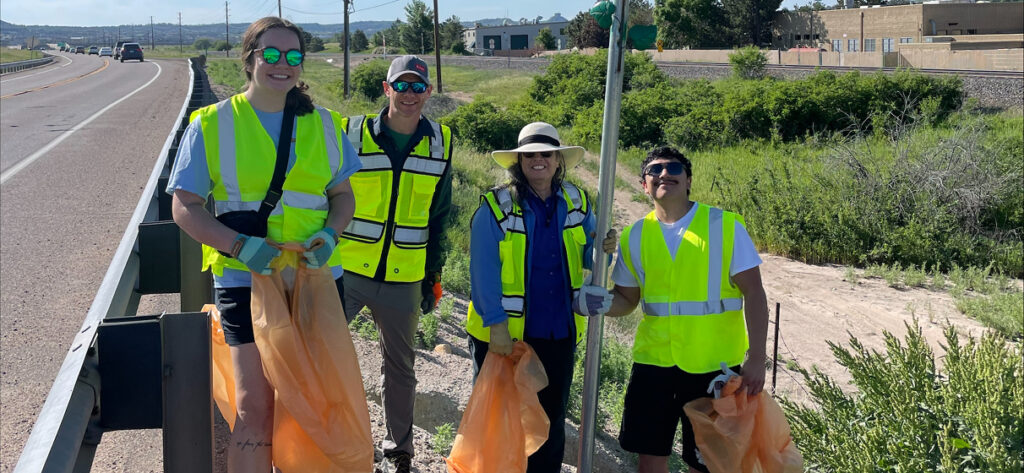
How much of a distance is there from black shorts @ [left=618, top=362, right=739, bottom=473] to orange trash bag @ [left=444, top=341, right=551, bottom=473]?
0.38 metres

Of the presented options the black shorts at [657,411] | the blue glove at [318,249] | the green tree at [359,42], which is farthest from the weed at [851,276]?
the green tree at [359,42]

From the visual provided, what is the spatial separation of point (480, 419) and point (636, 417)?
642 millimetres

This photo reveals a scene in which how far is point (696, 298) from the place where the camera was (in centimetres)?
362

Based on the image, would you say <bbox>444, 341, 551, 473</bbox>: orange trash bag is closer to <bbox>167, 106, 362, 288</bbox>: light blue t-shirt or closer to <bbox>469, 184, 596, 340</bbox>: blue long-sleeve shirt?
<bbox>469, 184, 596, 340</bbox>: blue long-sleeve shirt

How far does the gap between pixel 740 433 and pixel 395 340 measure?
1466mm

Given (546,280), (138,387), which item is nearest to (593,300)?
(546,280)

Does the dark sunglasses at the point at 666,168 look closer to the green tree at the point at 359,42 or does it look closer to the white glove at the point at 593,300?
the white glove at the point at 593,300

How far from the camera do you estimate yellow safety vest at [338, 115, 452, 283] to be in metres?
3.85

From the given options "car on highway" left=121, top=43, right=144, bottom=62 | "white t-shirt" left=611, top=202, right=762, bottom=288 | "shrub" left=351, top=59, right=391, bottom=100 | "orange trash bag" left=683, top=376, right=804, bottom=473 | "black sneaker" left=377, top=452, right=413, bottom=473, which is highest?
"car on highway" left=121, top=43, right=144, bottom=62

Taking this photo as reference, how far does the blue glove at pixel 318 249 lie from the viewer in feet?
9.80

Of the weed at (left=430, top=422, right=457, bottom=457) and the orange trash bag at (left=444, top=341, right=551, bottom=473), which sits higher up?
the orange trash bag at (left=444, top=341, right=551, bottom=473)

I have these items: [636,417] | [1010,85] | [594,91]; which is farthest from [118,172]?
[1010,85]

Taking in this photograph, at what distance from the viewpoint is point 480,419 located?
3.64m

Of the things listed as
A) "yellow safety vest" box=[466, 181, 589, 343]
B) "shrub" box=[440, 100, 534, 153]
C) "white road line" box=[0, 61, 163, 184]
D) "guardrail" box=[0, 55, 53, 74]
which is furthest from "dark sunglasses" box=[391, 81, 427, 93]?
"guardrail" box=[0, 55, 53, 74]
